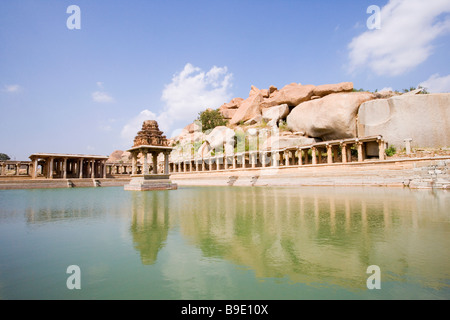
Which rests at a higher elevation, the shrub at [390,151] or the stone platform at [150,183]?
the shrub at [390,151]

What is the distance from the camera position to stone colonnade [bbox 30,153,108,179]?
4153 centimetres

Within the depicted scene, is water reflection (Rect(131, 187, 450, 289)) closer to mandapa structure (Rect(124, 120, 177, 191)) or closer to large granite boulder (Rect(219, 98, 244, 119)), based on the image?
mandapa structure (Rect(124, 120, 177, 191))

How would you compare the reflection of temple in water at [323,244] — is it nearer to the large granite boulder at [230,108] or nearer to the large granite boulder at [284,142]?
the large granite boulder at [284,142]

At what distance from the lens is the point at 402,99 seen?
29578 millimetres

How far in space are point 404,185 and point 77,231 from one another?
2118 cm

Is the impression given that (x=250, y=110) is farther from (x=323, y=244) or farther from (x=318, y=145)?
(x=323, y=244)

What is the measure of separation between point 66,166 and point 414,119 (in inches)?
2162

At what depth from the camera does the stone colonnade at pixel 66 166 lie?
41.5 m

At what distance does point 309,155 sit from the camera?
37.4 metres

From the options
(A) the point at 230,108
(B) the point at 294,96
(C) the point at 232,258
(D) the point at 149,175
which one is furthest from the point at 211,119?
(C) the point at 232,258

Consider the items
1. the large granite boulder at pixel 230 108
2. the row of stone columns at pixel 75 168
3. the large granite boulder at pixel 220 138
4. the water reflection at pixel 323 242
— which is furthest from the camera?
the large granite boulder at pixel 230 108

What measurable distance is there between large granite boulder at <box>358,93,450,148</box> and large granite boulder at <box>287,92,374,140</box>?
8.05 ft

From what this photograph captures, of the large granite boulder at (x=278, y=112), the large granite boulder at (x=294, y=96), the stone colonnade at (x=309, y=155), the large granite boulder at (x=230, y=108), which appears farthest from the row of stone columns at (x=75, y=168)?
the large granite boulder at (x=294, y=96)

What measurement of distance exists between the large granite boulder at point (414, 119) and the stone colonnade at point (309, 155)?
7.74ft
